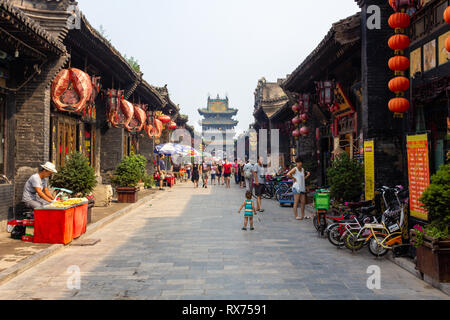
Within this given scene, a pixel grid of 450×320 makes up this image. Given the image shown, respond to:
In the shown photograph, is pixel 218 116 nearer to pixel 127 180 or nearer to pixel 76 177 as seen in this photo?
pixel 127 180

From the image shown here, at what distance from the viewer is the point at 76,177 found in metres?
10.4

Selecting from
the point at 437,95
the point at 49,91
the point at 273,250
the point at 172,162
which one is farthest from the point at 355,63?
the point at 172,162

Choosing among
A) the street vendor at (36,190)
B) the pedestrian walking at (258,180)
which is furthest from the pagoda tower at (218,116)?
the street vendor at (36,190)

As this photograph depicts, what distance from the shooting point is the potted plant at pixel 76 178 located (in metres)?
10.4

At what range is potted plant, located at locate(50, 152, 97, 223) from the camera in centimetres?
1038

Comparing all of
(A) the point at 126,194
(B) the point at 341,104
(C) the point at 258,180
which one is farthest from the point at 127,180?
(B) the point at 341,104

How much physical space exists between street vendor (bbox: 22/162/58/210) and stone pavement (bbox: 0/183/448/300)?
136 centimetres

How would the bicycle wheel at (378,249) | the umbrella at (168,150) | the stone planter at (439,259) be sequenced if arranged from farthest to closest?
the umbrella at (168,150)
the bicycle wheel at (378,249)
the stone planter at (439,259)

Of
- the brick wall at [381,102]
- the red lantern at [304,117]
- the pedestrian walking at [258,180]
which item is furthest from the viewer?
the red lantern at [304,117]

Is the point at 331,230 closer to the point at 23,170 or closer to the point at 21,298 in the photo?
the point at 21,298

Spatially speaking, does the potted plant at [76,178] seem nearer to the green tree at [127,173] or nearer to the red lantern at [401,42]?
the green tree at [127,173]

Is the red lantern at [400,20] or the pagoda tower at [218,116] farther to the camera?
the pagoda tower at [218,116]

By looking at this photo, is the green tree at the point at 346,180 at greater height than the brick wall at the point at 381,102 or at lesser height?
lesser

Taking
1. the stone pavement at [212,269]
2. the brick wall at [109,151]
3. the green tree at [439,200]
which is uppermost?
the brick wall at [109,151]
